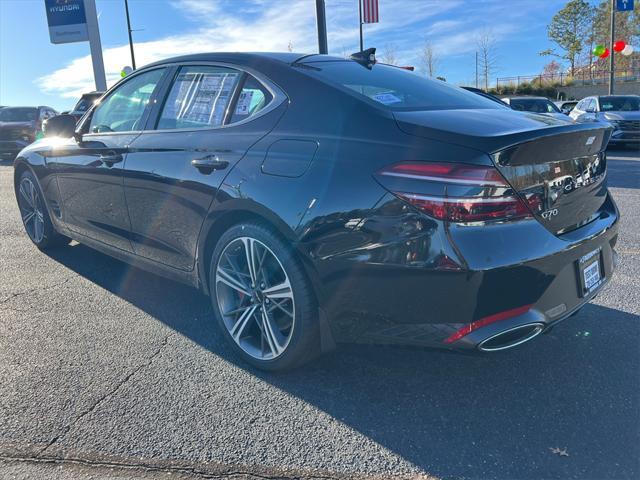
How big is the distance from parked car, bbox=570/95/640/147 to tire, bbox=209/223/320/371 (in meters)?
14.1

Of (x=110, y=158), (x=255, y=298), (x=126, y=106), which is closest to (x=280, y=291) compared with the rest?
(x=255, y=298)

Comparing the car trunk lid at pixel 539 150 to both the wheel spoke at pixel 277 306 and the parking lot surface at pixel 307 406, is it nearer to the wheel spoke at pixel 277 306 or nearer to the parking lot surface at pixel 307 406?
the parking lot surface at pixel 307 406

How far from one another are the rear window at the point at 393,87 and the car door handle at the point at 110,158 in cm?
156

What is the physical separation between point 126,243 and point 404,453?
2.50 m

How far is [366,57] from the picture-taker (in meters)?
3.53

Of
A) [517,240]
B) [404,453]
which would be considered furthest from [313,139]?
[404,453]

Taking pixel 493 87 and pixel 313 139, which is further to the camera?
pixel 493 87

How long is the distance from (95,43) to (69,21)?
208cm

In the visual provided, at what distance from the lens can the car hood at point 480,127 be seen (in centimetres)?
217

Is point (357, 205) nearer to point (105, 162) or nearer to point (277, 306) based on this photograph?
point (277, 306)

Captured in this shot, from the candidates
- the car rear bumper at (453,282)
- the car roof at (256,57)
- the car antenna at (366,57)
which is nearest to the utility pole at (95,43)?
the car roof at (256,57)

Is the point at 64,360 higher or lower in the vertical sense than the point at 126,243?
lower

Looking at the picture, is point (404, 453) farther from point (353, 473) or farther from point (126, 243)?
point (126, 243)

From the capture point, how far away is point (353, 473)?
2111 mm
